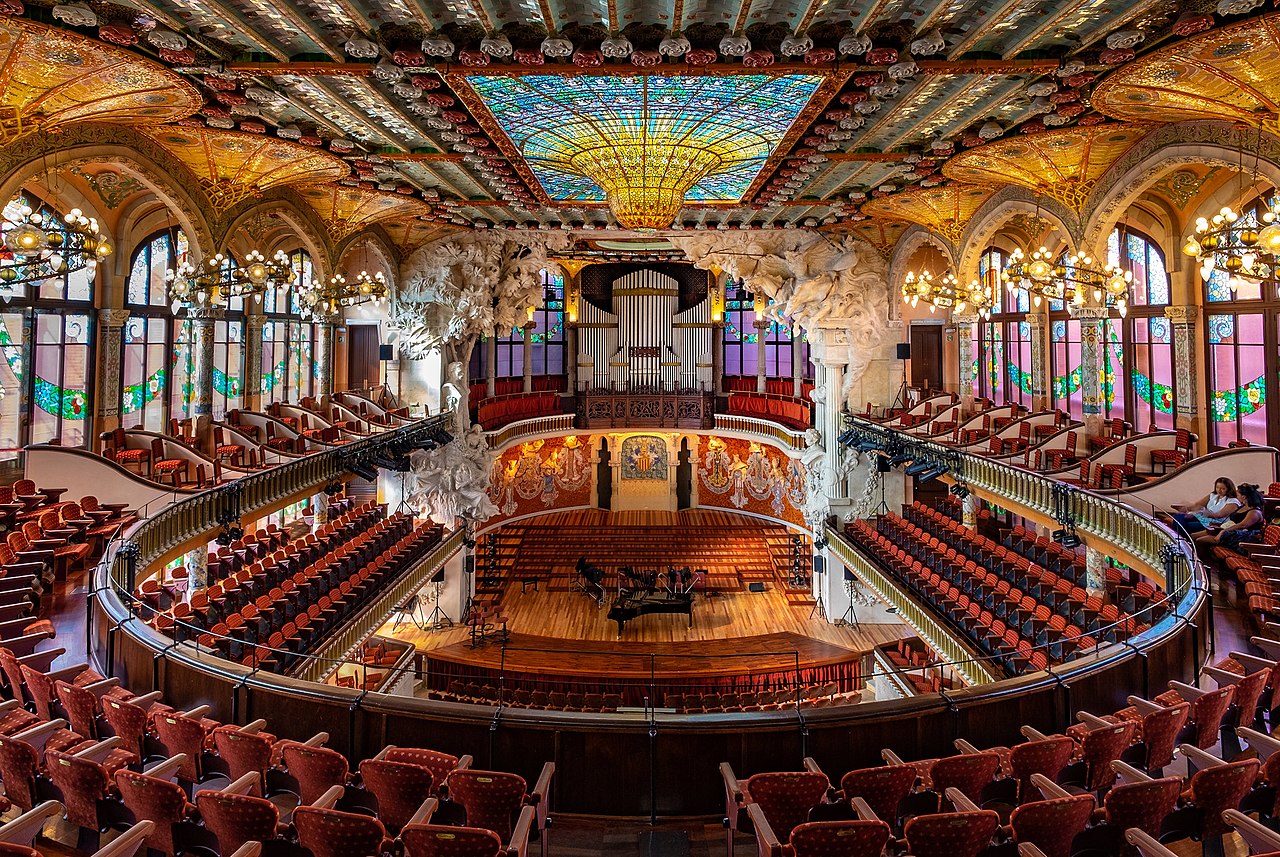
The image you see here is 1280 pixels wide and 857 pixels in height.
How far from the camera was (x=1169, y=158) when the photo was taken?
12.0m

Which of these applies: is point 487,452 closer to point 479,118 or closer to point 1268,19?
point 479,118

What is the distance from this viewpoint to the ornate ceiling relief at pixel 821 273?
2239 cm

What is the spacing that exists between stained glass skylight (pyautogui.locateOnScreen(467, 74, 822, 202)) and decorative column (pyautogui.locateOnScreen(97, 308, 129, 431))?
34.1ft

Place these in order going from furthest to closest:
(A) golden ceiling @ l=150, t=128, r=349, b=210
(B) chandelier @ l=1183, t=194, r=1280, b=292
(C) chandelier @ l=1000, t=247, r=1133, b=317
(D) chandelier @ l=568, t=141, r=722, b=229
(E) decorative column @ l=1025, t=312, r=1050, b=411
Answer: (E) decorative column @ l=1025, t=312, r=1050, b=411 < (A) golden ceiling @ l=150, t=128, r=349, b=210 < (C) chandelier @ l=1000, t=247, r=1133, b=317 < (D) chandelier @ l=568, t=141, r=722, b=229 < (B) chandelier @ l=1183, t=194, r=1280, b=292

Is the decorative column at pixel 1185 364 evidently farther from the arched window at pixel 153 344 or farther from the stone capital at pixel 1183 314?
the arched window at pixel 153 344

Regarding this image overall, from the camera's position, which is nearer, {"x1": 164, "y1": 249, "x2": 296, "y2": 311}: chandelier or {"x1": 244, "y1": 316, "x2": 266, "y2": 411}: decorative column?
{"x1": 164, "y1": 249, "x2": 296, "y2": 311}: chandelier

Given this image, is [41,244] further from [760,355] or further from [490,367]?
[760,355]

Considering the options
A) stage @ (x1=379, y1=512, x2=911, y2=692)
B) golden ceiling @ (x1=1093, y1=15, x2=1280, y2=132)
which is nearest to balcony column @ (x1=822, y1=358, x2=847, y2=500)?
stage @ (x1=379, y1=512, x2=911, y2=692)

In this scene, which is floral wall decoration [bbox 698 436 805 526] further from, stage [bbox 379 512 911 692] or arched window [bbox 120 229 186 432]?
arched window [bbox 120 229 186 432]

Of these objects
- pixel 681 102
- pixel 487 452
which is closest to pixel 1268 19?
pixel 681 102

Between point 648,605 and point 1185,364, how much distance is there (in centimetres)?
1379

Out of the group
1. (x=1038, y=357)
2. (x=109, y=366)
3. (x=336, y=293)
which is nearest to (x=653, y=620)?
(x=336, y=293)

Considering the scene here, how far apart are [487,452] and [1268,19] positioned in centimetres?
2085

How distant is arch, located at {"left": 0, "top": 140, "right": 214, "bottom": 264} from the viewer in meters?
10.1
